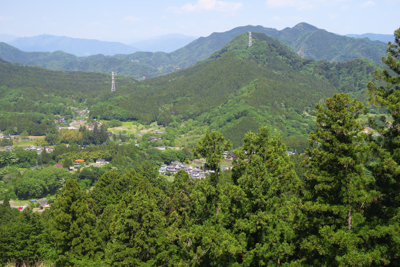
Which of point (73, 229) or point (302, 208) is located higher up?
point (302, 208)

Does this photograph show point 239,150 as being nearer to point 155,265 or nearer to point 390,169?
point 390,169

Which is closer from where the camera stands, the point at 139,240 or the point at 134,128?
the point at 139,240

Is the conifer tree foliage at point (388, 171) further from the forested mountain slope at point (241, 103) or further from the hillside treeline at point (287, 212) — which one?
the forested mountain slope at point (241, 103)

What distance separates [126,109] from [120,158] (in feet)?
265

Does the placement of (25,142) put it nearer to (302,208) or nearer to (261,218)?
(261,218)

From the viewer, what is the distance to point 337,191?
17422 mm

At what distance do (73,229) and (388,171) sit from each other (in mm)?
28281

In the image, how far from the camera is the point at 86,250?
107 ft

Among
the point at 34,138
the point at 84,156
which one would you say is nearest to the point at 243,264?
the point at 84,156

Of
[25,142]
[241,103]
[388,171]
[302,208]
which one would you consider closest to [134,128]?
[25,142]

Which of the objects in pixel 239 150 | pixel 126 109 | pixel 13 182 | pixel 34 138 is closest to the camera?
pixel 239 150

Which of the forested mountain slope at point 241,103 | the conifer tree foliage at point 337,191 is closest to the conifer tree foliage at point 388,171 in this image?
the conifer tree foliage at point 337,191

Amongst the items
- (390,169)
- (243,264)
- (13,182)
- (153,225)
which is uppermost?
(390,169)

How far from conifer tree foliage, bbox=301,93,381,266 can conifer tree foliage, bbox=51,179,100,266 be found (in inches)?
904
